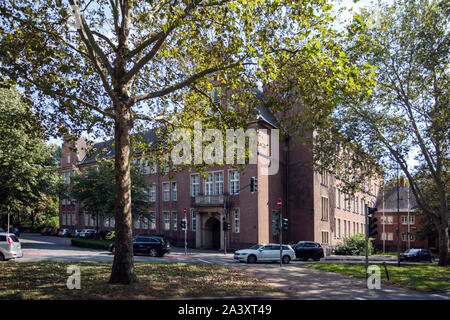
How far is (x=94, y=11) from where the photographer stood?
46.3 feet

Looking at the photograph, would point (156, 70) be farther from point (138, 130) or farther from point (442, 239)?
point (442, 239)

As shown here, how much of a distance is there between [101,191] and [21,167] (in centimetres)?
1101

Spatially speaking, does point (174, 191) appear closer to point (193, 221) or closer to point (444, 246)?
point (193, 221)

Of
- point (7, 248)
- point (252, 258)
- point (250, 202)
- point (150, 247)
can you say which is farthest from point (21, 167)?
point (250, 202)

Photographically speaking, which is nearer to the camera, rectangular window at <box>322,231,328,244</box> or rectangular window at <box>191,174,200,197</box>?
rectangular window at <box>191,174,200,197</box>

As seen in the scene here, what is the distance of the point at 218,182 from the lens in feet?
136

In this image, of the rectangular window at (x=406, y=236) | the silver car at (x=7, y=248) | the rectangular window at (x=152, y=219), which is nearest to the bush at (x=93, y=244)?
the rectangular window at (x=152, y=219)

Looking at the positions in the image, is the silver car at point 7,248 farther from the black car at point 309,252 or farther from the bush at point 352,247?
the bush at point 352,247

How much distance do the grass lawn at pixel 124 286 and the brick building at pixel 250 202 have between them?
19.8m

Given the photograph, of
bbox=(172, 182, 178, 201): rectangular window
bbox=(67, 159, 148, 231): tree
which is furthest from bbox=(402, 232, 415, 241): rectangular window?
bbox=(67, 159, 148, 231): tree

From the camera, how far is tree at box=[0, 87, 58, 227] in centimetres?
2633

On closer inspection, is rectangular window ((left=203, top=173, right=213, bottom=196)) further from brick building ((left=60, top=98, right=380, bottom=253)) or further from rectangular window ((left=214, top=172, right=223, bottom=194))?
rectangular window ((left=214, top=172, right=223, bottom=194))
